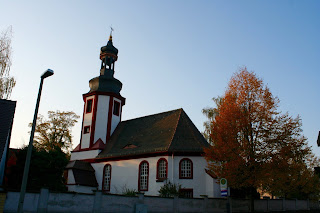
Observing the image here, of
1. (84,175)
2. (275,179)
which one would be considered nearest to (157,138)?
(84,175)

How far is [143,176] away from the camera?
26453 mm

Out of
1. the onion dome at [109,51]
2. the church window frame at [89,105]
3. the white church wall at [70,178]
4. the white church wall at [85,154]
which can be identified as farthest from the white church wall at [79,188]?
the onion dome at [109,51]

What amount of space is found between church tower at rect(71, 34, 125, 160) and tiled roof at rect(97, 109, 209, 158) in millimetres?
992

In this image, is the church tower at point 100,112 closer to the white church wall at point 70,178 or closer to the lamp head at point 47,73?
the white church wall at point 70,178

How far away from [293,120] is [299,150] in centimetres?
196

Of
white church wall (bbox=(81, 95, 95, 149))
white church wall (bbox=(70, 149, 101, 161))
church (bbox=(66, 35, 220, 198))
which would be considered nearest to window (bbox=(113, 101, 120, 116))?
church (bbox=(66, 35, 220, 198))

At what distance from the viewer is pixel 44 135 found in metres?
39.2

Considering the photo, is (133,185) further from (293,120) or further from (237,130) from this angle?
(293,120)

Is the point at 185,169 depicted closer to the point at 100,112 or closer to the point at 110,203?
the point at 110,203

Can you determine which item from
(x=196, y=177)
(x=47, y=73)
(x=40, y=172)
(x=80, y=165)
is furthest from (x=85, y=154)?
(x=47, y=73)

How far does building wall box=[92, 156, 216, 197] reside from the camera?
950 inches

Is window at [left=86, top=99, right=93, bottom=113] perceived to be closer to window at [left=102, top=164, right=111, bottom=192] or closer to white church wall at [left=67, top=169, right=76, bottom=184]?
window at [left=102, top=164, right=111, bottom=192]

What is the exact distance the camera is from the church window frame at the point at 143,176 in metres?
25.9

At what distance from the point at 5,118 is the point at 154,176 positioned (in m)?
12.9
